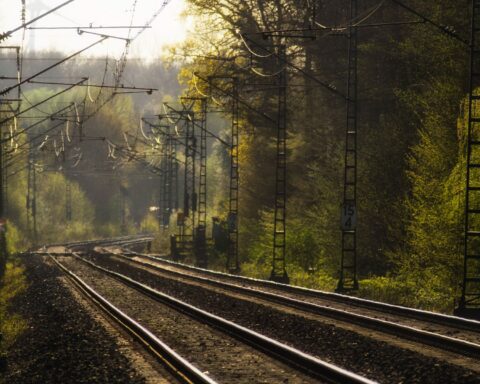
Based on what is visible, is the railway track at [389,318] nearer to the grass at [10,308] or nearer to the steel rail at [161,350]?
the steel rail at [161,350]

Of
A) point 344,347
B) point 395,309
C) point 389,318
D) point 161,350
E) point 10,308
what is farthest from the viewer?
point 10,308

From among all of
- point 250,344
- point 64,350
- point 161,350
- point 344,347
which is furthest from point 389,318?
point 64,350

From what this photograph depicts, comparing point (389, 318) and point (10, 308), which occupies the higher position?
point (389, 318)

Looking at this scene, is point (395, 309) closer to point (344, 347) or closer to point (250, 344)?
point (344, 347)

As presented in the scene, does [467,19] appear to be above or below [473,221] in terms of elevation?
above

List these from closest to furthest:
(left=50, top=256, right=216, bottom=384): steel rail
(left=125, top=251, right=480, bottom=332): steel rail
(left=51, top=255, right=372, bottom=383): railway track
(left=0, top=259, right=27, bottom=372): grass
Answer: (left=51, top=255, right=372, bottom=383): railway track < (left=50, top=256, right=216, bottom=384): steel rail < (left=125, top=251, right=480, bottom=332): steel rail < (left=0, top=259, right=27, bottom=372): grass

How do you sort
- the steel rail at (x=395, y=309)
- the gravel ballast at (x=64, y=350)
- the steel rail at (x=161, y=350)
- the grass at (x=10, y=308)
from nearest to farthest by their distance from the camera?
1. the steel rail at (x=161, y=350)
2. the gravel ballast at (x=64, y=350)
3. the steel rail at (x=395, y=309)
4. the grass at (x=10, y=308)

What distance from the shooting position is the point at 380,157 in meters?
35.7

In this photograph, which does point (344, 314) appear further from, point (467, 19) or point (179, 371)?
point (467, 19)

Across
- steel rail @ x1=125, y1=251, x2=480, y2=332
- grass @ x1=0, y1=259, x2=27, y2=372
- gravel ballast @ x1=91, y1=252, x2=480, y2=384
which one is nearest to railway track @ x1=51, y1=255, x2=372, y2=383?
gravel ballast @ x1=91, y1=252, x2=480, y2=384

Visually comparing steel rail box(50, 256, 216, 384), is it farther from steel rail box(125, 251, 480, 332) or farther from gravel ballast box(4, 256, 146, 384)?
steel rail box(125, 251, 480, 332)

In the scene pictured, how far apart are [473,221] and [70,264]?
2583 cm

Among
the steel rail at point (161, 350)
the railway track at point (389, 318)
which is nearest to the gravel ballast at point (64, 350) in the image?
the steel rail at point (161, 350)

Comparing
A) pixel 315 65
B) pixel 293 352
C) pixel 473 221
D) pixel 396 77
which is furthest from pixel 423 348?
pixel 315 65
